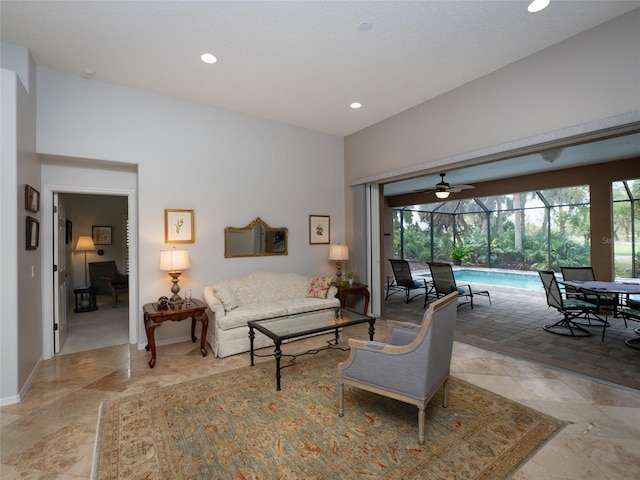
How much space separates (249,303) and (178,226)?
145cm

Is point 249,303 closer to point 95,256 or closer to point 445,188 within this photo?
point 445,188

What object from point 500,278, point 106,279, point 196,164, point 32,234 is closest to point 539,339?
point 196,164

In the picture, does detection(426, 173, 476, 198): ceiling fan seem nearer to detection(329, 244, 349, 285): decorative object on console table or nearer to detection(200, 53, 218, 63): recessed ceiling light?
detection(329, 244, 349, 285): decorative object on console table

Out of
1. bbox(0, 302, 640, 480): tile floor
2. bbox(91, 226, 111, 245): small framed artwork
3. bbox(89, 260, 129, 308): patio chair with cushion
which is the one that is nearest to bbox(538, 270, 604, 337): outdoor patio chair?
bbox(0, 302, 640, 480): tile floor

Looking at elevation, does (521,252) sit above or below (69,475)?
above

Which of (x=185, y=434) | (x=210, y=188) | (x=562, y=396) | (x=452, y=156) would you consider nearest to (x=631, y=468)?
(x=562, y=396)

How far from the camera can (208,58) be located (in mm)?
3303

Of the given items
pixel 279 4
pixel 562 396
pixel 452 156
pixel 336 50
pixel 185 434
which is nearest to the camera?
pixel 185 434

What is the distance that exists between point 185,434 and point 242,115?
4.24m

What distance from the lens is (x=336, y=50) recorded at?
3197 millimetres

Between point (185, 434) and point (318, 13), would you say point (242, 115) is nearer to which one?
point (318, 13)

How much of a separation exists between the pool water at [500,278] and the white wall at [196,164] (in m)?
6.29

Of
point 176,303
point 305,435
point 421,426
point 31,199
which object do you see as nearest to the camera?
point 421,426

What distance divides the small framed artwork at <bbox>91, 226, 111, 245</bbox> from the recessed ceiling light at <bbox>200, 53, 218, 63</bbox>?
226 inches
